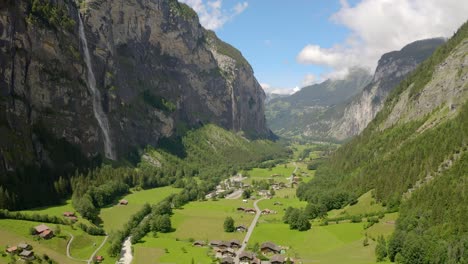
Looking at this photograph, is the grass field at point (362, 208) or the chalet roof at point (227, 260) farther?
the grass field at point (362, 208)

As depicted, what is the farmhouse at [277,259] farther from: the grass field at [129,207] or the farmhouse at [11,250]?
the farmhouse at [11,250]

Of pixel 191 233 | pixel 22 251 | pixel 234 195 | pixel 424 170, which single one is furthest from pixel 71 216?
pixel 424 170

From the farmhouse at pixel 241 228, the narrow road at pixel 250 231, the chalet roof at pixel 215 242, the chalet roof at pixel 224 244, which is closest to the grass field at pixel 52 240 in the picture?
the chalet roof at pixel 215 242

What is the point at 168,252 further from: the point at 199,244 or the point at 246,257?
the point at 246,257

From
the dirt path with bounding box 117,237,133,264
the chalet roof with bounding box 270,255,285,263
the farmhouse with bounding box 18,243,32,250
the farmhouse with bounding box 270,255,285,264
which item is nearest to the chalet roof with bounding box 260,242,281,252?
the chalet roof with bounding box 270,255,285,263

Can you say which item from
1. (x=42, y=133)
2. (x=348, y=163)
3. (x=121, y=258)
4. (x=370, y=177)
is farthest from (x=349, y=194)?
(x=42, y=133)

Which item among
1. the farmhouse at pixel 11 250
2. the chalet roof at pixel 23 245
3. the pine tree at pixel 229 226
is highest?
the chalet roof at pixel 23 245

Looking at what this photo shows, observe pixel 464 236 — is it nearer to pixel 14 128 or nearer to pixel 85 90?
pixel 14 128
